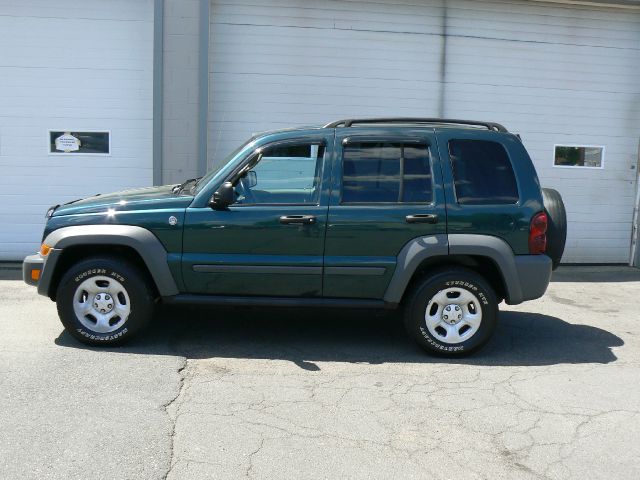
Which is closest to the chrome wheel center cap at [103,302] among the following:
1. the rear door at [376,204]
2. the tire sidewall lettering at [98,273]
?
the tire sidewall lettering at [98,273]

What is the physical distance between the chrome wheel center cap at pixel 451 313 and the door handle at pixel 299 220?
1344 mm

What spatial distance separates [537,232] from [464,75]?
16.3 ft

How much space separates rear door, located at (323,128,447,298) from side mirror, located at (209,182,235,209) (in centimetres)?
83

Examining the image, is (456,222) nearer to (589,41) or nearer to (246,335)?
(246,335)

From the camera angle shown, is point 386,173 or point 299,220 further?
point 386,173

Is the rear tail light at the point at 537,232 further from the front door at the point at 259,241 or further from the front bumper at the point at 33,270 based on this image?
the front bumper at the point at 33,270

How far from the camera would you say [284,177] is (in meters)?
5.63

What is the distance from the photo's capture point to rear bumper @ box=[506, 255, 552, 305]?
5.48 metres

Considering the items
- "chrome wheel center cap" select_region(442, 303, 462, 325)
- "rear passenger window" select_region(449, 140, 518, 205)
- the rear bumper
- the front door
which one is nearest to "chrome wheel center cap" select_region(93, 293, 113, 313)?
the front door

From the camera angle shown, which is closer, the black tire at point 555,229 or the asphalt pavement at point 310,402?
the asphalt pavement at point 310,402

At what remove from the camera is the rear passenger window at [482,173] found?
5.53 m

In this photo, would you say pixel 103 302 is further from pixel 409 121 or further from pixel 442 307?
pixel 409 121

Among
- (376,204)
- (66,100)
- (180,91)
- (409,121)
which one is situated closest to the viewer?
(376,204)

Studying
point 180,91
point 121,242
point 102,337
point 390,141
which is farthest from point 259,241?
point 180,91
